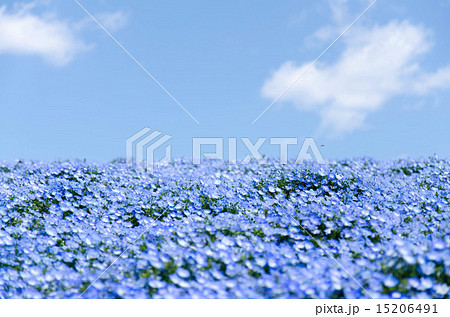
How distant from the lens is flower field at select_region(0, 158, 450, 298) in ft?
14.6

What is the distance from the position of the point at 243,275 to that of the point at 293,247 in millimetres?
1267

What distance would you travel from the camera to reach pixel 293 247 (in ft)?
18.6

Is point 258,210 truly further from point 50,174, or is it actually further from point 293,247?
point 50,174

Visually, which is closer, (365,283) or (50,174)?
(365,283)

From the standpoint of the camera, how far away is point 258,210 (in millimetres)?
7020

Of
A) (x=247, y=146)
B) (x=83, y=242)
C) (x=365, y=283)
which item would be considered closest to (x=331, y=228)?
(x=365, y=283)

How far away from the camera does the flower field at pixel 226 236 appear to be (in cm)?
446

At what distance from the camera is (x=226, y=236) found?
5.50m

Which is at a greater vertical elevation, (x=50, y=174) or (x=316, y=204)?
(x=50, y=174)

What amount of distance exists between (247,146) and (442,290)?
6207 millimetres
